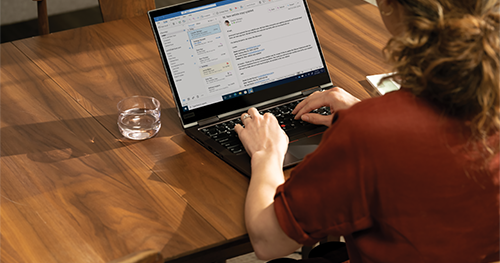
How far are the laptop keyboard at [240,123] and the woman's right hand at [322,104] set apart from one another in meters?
0.02

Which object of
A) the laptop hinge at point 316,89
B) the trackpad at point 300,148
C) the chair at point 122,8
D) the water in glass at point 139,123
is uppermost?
the chair at point 122,8

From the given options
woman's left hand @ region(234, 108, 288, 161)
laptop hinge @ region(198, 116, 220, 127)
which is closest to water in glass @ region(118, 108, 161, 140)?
laptop hinge @ region(198, 116, 220, 127)

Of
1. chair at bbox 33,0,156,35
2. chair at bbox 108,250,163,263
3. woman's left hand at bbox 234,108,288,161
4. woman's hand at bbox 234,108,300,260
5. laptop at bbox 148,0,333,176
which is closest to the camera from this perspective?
chair at bbox 108,250,163,263

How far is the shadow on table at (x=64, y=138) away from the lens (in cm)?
117

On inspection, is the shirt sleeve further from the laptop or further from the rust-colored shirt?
the laptop

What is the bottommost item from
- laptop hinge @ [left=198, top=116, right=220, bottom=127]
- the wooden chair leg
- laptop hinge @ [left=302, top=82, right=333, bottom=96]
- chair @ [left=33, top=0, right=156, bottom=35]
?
laptop hinge @ [left=302, top=82, right=333, bottom=96]

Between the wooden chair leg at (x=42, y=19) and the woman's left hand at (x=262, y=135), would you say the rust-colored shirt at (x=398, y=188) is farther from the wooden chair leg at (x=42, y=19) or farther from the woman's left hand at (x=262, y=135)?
the wooden chair leg at (x=42, y=19)

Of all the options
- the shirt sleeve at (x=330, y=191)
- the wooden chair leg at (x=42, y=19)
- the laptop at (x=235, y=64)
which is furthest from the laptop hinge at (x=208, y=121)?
the wooden chair leg at (x=42, y=19)

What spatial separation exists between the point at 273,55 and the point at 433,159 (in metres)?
0.66

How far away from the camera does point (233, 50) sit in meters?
1.28

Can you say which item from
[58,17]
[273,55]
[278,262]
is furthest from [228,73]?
[58,17]

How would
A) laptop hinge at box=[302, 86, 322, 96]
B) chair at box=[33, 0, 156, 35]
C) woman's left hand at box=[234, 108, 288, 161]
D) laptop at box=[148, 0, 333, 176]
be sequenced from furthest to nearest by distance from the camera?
1. chair at box=[33, 0, 156, 35]
2. laptop hinge at box=[302, 86, 322, 96]
3. laptop at box=[148, 0, 333, 176]
4. woman's left hand at box=[234, 108, 288, 161]

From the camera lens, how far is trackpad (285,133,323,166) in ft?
3.71

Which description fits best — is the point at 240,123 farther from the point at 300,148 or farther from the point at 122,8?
the point at 122,8
